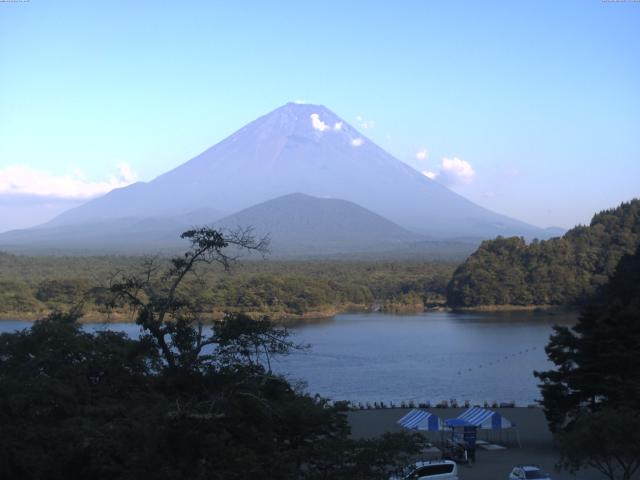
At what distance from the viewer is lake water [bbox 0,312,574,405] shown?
57.4 feet

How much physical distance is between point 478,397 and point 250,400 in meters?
11.8

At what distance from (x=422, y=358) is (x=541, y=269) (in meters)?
18.4

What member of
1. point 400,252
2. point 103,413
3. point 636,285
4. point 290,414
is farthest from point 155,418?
point 400,252

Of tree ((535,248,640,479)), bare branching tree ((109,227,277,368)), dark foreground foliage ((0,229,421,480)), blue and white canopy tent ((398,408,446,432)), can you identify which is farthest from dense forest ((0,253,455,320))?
bare branching tree ((109,227,277,368))

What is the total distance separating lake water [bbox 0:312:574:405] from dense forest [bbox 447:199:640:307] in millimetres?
4477

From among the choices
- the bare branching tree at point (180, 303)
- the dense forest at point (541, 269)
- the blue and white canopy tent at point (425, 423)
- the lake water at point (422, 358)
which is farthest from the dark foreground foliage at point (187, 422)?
the dense forest at point (541, 269)

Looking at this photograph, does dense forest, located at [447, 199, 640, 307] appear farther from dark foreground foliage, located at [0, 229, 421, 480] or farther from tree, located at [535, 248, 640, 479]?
dark foreground foliage, located at [0, 229, 421, 480]

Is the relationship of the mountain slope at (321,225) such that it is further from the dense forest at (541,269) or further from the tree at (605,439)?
the tree at (605,439)

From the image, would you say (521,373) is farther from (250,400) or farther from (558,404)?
(250,400)

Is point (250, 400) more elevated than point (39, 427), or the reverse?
point (250, 400)

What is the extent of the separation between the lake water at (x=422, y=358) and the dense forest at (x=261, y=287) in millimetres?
2472

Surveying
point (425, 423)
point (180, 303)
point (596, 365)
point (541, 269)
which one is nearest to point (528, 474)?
point (596, 365)

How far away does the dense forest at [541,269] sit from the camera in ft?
128

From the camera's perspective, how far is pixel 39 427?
262 inches
